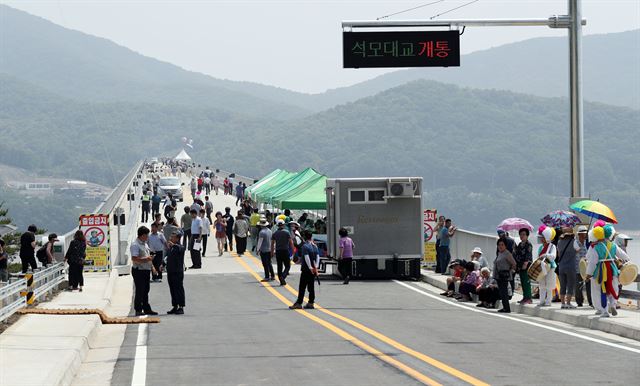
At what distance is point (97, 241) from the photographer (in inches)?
1235

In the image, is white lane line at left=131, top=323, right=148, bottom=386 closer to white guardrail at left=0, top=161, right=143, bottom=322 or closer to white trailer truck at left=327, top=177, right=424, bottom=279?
white guardrail at left=0, top=161, right=143, bottom=322

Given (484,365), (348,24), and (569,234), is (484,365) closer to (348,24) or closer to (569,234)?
(569,234)

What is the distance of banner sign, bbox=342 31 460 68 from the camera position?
25000 millimetres

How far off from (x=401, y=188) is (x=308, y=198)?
6.94m

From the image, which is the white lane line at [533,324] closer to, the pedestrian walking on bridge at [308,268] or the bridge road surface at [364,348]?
the bridge road surface at [364,348]

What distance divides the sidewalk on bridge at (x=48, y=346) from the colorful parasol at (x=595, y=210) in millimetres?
9133

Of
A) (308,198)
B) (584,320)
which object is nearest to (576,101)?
(584,320)

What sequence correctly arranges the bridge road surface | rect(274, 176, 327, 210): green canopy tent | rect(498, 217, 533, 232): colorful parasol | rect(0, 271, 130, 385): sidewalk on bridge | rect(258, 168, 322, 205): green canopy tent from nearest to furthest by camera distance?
1. rect(0, 271, 130, 385): sidewalk on bridge
2. the bridge road surface
3. rect(498, 217, 533, 232): colorful parasol
4. rect(274, 176, 327, 210): green canopy tent
5. rect(258, 168, 322, 205): green canopy tent

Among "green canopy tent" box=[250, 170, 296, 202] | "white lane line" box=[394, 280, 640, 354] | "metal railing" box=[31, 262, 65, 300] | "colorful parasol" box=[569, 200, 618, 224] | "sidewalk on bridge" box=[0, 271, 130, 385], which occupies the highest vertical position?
"green canopy tent" box=[250, 170, 296, 202]

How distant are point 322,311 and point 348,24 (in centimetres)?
653

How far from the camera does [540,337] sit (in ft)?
54.7

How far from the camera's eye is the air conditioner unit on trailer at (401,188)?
3033 cm

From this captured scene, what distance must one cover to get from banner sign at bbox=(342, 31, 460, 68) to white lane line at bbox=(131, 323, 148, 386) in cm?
923

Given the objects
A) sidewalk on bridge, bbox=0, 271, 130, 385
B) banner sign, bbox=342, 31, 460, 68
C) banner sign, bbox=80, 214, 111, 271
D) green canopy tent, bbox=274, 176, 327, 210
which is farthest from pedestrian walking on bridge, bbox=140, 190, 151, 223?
sidewalk on bridge, bbox=0, 271, 130, 385
